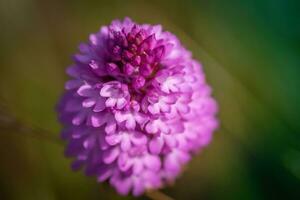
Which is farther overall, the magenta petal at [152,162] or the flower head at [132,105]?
the magenta petal at [152,162]

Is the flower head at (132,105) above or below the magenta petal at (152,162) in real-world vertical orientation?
above

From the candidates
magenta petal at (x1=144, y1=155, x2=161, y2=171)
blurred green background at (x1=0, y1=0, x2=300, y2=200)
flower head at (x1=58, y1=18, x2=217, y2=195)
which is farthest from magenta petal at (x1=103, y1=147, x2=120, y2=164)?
blurred green background at (x1=0, y1=0, x2=300, y2=200)

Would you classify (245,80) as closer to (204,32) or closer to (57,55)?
(204,32)

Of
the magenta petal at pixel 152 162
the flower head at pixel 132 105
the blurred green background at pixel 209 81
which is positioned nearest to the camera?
the flower head at pixel 132 105

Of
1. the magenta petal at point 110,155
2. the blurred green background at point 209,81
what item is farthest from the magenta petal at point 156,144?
the blurred green background at point 209,81

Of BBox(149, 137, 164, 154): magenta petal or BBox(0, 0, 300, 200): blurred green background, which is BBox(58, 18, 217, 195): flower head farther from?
BBox(0, 0, 300, 200): blurred green background

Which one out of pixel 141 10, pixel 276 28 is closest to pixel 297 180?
pixel 276 28

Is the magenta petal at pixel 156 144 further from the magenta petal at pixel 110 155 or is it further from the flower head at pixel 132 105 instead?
the magenta petal at pixel 110 155
